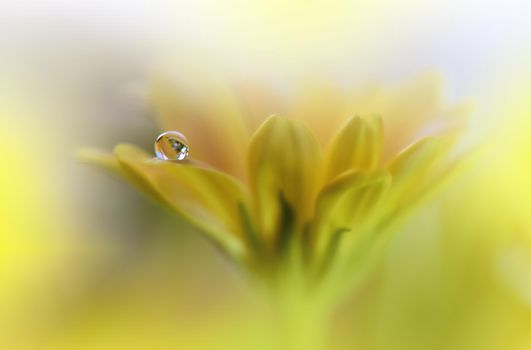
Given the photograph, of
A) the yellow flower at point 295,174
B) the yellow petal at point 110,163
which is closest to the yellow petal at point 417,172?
the yellow flower at point 295,174

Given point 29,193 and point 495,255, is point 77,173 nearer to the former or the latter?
point 29,193

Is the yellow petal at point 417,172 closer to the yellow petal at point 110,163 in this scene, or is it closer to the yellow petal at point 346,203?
the yellow petal at point 346,203

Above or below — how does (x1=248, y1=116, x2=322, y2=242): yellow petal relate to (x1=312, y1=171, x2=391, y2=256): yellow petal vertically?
above

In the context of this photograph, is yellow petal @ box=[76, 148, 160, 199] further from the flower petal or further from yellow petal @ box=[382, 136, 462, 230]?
yellow petal @ box=[382, 136, 462, 230]

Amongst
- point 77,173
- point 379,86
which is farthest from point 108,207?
point 379,86

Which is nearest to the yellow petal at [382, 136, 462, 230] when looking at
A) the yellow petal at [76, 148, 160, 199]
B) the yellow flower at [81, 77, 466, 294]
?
the yellow flower at [81, 77, 466, 294]

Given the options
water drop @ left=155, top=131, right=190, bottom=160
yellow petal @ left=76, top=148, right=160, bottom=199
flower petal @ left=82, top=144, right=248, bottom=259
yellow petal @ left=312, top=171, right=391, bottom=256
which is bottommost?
yellow petal @ left=312, top=171, right=391, bottom=256
